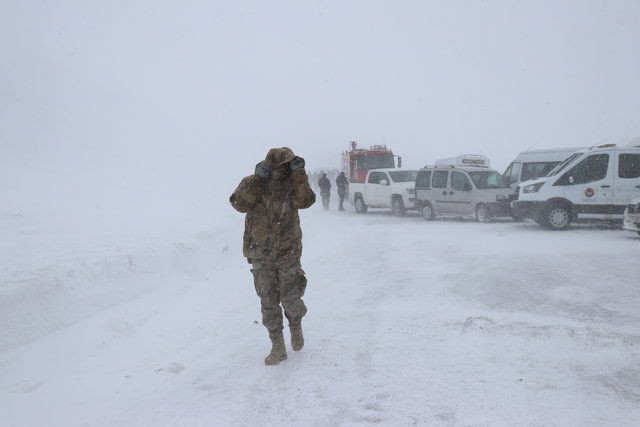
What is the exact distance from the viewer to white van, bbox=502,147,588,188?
16.4 metres

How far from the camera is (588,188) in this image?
41.4 ft

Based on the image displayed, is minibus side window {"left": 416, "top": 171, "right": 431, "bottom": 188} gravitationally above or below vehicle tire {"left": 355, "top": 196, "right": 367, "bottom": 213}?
above

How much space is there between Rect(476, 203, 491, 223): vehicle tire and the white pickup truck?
124 inches

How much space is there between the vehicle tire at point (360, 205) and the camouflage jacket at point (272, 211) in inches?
679

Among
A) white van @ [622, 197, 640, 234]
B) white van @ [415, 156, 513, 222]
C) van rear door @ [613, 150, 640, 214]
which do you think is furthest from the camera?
white van @ [415, 156, 513, 222]

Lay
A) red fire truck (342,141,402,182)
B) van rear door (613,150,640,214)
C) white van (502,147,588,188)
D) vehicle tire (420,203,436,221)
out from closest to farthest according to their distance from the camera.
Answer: van rear door (613,150,640,214), white van (502,147,588,188), vehicle tire (420,203,436,221), red fire truck (342,141,402,182)

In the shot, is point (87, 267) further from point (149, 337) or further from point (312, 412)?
point (312, 412)

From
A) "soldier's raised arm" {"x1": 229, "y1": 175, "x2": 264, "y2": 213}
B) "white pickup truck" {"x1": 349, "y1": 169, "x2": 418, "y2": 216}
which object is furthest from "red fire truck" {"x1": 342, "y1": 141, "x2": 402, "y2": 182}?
"soldier's raised arm" {"x1": 229, "y1": 175, "x2": 264, "y2": 213}

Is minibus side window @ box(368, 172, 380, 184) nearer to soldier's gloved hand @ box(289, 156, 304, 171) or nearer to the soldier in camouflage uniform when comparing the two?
the soldier in camouflage uniform

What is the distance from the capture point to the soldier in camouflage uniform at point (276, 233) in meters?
4.50

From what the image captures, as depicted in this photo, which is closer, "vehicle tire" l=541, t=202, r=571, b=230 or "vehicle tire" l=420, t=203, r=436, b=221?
"vehicle tire" l=541, t=202, r=571, b=230

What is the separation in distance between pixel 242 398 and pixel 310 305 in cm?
284

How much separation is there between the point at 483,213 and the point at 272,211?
41.3 feet

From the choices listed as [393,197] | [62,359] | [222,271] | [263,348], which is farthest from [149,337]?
[393,197]
